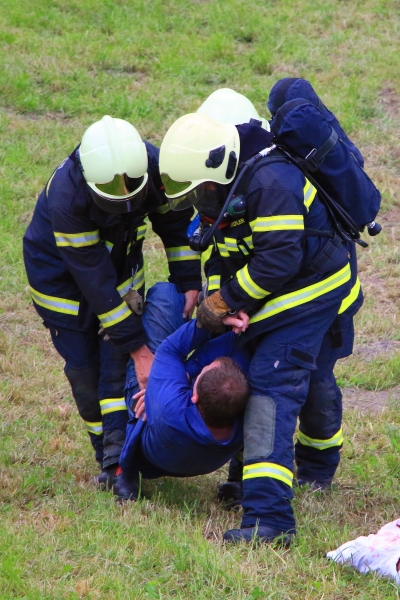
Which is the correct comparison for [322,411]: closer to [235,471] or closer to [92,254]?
[235,471]

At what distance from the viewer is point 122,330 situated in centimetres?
457

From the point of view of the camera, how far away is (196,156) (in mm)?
3969

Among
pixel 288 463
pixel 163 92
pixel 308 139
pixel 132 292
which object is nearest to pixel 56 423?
pixel 132 292

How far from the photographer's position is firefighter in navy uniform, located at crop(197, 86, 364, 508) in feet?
14.6

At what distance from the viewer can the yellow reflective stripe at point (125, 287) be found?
15.8 ft

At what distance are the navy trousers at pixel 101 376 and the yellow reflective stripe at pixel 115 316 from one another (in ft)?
0.62

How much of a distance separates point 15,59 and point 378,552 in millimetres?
9128

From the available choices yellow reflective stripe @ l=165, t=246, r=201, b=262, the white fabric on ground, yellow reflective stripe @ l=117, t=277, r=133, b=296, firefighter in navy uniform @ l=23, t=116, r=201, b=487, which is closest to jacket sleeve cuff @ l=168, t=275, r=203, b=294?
firefighter in navy uniform @ l=23, t=116, r=201, b=487

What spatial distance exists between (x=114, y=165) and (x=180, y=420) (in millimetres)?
1255

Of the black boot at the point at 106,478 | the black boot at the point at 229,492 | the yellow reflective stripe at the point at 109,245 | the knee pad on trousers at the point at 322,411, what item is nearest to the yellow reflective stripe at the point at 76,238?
the yellow reflective stripe at the point at 109,245

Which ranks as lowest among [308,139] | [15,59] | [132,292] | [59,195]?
[15,59]

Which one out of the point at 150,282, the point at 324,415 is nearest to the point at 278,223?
the point at 324,415

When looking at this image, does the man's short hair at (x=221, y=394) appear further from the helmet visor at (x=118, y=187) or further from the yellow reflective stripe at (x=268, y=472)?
the helmet visor at (x=118, y=187)

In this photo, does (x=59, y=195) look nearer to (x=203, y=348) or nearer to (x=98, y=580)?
(x=203, y=348)
